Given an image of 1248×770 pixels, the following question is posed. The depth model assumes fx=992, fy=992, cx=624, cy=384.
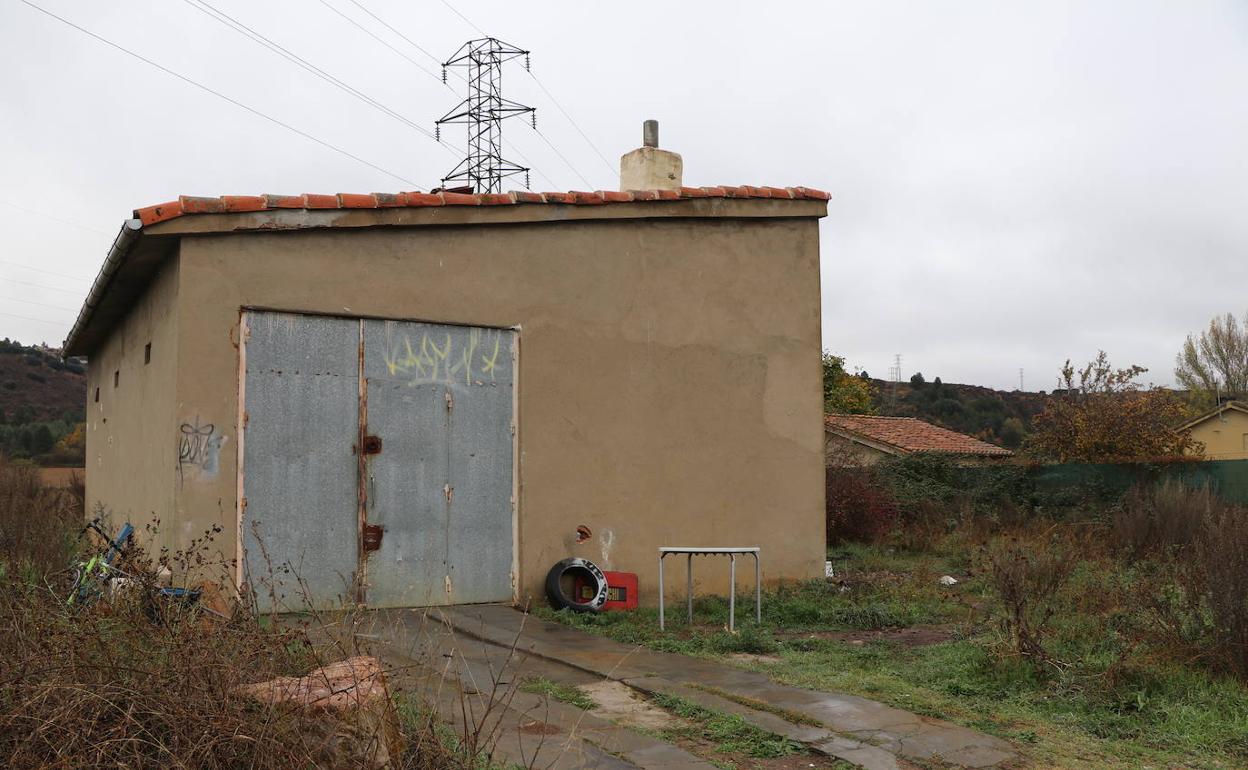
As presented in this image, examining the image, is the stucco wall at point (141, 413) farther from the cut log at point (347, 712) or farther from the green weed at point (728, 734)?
the cut log at point (347, 712)

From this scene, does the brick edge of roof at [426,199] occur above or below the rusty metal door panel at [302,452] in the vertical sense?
above

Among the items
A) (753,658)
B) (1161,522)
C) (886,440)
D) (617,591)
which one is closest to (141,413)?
(617,591)

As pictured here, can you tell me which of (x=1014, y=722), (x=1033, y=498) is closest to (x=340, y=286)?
(x=1014, y=722)

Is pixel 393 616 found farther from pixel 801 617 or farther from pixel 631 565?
pixel 801 617

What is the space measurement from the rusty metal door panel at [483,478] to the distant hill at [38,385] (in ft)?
157

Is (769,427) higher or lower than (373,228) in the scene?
lower

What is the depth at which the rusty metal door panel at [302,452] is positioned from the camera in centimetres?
830

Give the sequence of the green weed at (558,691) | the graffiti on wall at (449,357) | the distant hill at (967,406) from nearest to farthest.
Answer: the green weed at (558,691) < the graffiti on wall at (449,357) < the distant hill at (967,406)

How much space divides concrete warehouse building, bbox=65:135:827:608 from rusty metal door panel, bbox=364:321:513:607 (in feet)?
0.07

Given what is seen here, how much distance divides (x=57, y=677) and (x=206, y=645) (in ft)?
1.63

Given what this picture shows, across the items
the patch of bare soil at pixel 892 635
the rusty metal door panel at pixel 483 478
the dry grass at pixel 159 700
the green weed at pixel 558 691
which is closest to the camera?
the dry grass at pixel 159 700

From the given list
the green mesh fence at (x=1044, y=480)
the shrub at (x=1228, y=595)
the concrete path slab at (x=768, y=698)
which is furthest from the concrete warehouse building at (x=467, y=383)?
the green mesh fence at (x=1044, y=480)

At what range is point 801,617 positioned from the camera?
9523mm

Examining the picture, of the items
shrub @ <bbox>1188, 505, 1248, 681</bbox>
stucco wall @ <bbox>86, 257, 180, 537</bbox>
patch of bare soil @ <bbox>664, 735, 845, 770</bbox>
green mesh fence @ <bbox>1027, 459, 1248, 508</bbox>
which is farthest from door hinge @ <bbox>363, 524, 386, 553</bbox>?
green mesh fence @ <bbox>1027, 459, 1248, 508</bbox>
